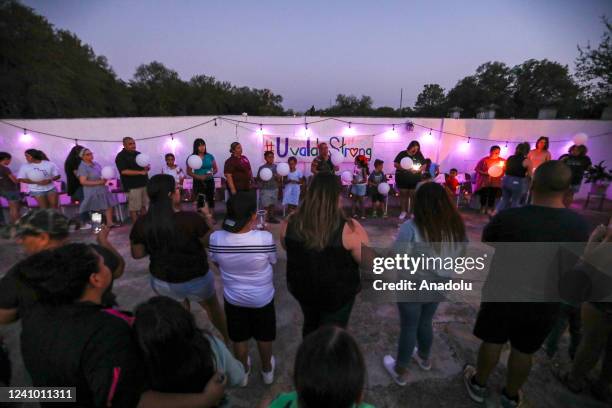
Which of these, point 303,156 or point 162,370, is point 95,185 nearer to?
point 303,156

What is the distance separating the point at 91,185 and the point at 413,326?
6.00 m

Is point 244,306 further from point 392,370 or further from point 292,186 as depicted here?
point 292,186

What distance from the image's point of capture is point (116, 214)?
22.0 ft

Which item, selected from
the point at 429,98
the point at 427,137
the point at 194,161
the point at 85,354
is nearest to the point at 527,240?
the point at 85,354

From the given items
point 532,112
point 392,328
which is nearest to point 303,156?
point 392,328

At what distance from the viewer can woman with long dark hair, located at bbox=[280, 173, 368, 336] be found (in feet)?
6.10

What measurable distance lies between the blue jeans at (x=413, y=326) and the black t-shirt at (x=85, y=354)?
1.77 metres

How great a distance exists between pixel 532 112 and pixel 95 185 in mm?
45711

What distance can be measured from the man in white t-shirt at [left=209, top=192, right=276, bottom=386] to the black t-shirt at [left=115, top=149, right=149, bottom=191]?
4562 mm

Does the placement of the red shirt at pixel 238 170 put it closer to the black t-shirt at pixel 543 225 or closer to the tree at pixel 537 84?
the black t-shirt at pixel 543 225

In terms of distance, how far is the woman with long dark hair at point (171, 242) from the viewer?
2188 mm

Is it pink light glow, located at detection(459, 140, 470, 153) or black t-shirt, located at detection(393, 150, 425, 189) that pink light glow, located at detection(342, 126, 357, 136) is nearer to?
black t-shirt, located at detection(393, 150, 425, 189)

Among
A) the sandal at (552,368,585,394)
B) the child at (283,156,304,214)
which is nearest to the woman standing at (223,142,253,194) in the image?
the child at (283,156,304,214)

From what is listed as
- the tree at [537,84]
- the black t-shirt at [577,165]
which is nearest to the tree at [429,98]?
the tree at [537,84]
